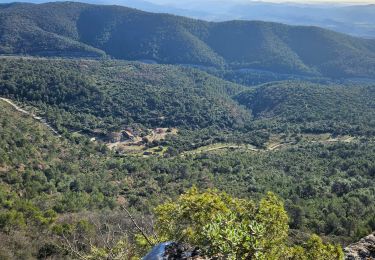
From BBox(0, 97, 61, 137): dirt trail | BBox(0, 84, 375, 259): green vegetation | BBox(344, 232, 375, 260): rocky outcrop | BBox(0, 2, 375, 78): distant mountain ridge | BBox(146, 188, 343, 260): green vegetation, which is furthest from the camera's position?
BBox(0, 2, 375, 78): distant mountain ridge

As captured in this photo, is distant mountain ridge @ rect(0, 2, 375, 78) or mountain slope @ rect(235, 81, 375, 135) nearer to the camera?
mountain slope @ rect(235, 81, 375, 135)

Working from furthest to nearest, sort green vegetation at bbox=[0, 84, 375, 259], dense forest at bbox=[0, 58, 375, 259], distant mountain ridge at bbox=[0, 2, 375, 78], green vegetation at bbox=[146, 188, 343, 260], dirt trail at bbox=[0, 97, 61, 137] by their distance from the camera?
distant mountain ridge at bbox=[0, 2, 375, 78] < dirt trail at bbox=[0, 97, 61, 137] < dense forest at bbox=[0, 58, 375, 259] < green vegetation at bbox=[0, 84, 375, 259] < green vegetation at bbox=[146, 188, 343, 260]

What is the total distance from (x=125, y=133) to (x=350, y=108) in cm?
5515

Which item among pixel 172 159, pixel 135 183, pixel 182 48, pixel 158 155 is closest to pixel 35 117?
pixel 158 155

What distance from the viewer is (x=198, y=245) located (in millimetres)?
11070

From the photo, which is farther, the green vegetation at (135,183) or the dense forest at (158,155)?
the dense forest at (158,155)

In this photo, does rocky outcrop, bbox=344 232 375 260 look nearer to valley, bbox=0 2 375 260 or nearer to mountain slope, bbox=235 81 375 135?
valley, bbox=0 2 375 260

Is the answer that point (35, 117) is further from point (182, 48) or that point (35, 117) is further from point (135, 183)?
point (182, 48)

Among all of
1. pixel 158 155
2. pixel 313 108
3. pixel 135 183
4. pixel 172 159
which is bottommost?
pixel 158 155

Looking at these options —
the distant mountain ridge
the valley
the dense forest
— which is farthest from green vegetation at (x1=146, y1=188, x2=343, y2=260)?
the distant mountain ridge

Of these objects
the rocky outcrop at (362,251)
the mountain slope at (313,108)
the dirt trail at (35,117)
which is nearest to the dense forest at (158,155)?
the mountain slope at (313,108)

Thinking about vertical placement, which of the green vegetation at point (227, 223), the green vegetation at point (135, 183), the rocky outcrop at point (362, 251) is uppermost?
the green vegetation at point (227, 223)

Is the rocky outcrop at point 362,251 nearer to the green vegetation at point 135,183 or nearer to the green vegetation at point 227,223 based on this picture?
the green vegetation at point 227,223

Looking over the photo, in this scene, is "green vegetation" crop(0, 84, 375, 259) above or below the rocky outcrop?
below
